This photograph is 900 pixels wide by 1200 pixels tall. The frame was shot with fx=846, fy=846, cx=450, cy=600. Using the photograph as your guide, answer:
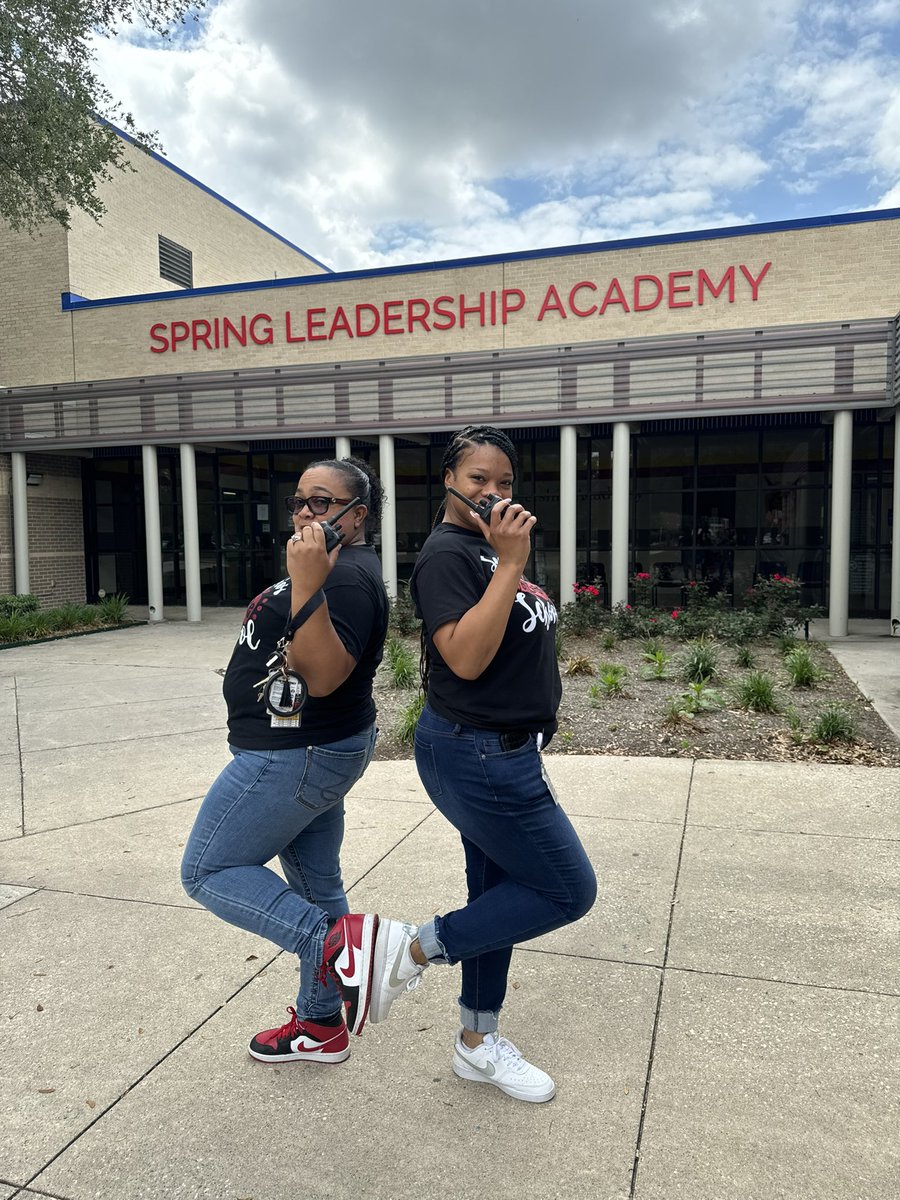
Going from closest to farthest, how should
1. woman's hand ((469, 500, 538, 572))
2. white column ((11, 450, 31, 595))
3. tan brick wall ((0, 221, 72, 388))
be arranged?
woman's hand ((469, 500, 538, 572))
tan brick wall ((0, 221, 72, 388))
white column ((11, 450, 31, 595))

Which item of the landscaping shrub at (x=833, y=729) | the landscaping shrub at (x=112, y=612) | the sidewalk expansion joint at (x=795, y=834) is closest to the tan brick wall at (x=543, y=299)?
the landscaping shrub at (x=112, y=612)

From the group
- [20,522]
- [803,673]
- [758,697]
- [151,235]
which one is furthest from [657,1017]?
[151,235]

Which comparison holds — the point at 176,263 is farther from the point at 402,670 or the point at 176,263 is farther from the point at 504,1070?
the point at 504,1070

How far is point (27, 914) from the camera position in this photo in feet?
→ 12.7

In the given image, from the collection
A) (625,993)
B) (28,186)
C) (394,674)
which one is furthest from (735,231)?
(625,993)

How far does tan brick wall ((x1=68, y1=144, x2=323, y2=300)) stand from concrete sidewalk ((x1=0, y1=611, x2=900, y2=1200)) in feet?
55.9

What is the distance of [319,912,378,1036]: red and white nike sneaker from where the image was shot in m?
2.26

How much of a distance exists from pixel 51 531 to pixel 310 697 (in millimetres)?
19707

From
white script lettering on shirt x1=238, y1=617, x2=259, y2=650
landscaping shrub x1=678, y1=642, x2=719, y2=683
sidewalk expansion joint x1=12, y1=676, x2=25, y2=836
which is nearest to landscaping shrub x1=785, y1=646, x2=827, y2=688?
landscaping shrub x1=678, y1=642, x2=719, y2=683

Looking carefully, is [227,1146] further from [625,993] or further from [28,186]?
[28,186]

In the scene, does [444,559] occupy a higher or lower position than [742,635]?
higher

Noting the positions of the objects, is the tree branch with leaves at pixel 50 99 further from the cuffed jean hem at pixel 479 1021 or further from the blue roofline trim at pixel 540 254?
the cuffed jean hem at pixel 479 1021

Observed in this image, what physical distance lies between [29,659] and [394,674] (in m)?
6.13

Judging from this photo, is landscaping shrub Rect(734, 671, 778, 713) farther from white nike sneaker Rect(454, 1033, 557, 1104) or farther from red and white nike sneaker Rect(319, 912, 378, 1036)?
red and white nike sneaker Rect(319, 912, 378, 1036)
